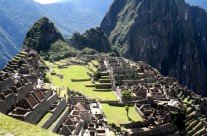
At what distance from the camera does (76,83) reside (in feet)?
269

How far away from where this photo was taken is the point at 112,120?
57375 mm

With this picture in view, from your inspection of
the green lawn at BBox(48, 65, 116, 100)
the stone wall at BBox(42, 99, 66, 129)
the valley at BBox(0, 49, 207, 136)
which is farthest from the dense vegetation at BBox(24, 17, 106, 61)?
the stone wall at BBox(42, 99, 66, 129)

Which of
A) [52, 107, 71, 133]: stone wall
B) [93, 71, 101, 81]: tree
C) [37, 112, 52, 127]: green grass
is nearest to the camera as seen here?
[37, 112, 52, 127]: green grass

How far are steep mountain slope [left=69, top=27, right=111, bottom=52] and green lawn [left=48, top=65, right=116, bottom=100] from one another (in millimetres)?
58236

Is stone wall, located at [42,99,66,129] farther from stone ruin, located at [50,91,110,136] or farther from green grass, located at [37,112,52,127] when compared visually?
stone ruin, located at [50,91,110,136]

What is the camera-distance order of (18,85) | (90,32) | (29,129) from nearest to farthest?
(29,129), (18,85), (90,32)

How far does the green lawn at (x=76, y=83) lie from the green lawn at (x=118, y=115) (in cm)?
562

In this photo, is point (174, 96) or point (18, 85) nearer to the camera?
point (18, 85)

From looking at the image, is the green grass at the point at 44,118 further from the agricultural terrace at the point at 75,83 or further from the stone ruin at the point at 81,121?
the agricultural terrace at the point at 75,83

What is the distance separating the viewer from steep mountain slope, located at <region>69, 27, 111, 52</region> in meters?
161

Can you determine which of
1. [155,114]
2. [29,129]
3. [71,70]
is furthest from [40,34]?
[29,129]

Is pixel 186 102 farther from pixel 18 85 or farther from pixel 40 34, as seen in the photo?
pixel 40 34

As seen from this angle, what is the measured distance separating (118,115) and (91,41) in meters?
107

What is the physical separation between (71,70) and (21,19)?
90677mm
